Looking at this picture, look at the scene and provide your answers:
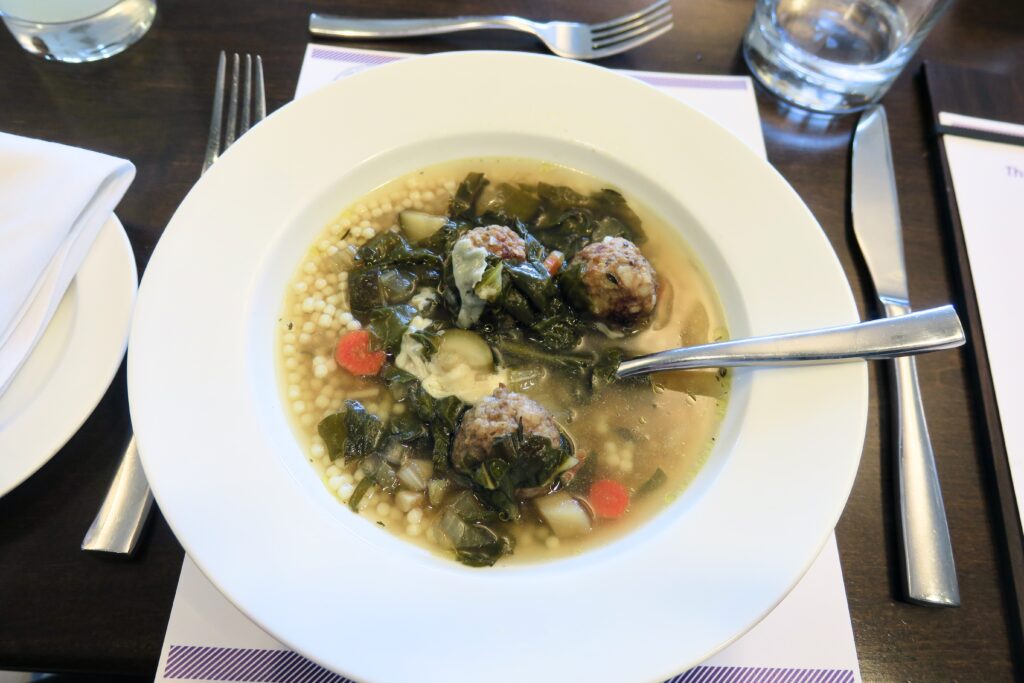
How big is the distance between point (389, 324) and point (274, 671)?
3.74 feet

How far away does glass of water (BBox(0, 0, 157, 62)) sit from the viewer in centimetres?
249

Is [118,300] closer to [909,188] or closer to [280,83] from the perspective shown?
Result: [280,83]

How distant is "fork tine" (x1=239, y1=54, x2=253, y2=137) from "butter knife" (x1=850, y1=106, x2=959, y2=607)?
255 centimetres

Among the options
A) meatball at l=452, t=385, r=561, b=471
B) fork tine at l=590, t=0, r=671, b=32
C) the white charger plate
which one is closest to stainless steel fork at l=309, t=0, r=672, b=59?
fork tine at l=590, t=0, r=671, b=32

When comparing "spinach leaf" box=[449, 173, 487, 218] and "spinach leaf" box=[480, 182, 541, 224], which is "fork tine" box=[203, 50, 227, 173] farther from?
"spinach leaf" box=[480, 182, 541, 224]

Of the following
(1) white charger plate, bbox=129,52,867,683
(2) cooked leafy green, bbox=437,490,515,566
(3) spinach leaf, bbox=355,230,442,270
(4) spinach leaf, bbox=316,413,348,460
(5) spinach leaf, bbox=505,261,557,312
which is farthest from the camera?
(3) spinach leaf, bbox=355,230,442,270

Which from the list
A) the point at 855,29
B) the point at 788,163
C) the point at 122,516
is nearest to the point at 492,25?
the point at 788,163

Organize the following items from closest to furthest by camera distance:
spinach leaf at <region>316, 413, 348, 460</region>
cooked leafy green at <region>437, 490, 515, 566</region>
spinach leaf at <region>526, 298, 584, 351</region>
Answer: cooked leafy green at <region>437, 490, 515, 566</region> < spinach leaf at <region>316, 413, 348, 460</region> < spinach leaf at <region>526, 298, 584, 351</region>

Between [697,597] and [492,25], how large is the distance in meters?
2.58

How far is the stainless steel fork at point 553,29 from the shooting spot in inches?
111

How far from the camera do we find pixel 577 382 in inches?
87.5

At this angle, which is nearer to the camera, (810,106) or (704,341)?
(704,341)

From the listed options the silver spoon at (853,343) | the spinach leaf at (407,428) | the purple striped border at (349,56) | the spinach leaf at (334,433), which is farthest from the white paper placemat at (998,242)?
the purple striped border at (349,56)

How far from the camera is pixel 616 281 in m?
2.06
